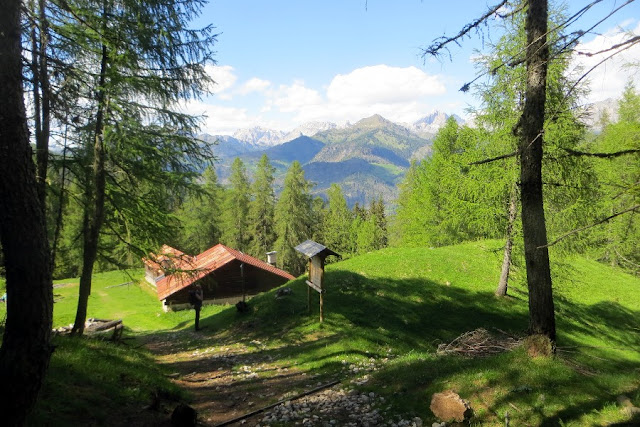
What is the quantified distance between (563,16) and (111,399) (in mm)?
18983

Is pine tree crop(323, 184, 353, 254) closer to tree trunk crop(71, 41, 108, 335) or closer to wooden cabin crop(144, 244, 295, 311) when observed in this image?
wooden cabin crop(144, 244, 295, 311)

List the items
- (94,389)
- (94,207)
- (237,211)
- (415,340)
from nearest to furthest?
(94,389)
(94,207)
(415,340)
(237,211)

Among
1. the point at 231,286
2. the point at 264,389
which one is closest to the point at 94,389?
the point at 264,389

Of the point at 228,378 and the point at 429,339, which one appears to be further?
the point at 429,339

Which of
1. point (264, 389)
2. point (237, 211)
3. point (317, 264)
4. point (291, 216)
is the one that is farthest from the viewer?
point (237, 211)

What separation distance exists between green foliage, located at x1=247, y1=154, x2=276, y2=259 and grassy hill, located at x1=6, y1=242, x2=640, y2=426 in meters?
22.8

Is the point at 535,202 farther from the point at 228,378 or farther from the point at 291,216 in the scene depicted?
the point at 291,216

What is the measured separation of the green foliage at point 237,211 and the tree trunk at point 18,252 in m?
48.9

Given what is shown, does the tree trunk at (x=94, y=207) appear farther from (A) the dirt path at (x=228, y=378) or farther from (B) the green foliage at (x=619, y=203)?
(B) the green foliage at (x=619, y=203)

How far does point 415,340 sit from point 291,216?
36.2 meters

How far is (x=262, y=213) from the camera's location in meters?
53.0

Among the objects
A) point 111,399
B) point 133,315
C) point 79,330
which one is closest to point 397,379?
point 111,399

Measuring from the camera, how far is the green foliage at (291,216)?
49.0 m

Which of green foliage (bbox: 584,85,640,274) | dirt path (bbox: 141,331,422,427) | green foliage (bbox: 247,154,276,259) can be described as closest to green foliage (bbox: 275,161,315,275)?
green foliage (bbox: 247,154,276,259)
